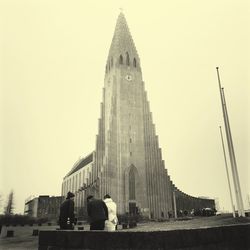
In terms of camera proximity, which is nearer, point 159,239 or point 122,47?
point 159,239

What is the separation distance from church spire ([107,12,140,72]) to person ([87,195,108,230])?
212 feet

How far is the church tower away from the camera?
191 feet

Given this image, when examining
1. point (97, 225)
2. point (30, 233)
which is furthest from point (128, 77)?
point (97, 225)

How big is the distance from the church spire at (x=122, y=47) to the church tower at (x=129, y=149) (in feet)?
0.95

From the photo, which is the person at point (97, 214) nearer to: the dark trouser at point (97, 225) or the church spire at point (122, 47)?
the dark trouser at point (97, 225)

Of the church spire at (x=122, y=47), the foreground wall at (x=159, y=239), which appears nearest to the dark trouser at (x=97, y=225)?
the foreground wall at (x=159, y=239)

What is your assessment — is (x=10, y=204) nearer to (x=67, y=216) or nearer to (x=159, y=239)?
(x=67, y=216)

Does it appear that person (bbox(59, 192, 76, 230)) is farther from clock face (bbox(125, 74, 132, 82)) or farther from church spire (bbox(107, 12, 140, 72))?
church spire (bbox(107, 12, 140, 72))

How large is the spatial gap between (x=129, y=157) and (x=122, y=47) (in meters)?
30.1

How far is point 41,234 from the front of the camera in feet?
24.9

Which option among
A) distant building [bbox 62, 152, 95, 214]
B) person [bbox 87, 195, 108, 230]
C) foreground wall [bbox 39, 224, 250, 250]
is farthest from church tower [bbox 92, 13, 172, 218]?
foreground wall [bbox 39, 224, 250, 250]

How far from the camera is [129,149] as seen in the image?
62.1 metres

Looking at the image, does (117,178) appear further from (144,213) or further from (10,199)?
(10,199)

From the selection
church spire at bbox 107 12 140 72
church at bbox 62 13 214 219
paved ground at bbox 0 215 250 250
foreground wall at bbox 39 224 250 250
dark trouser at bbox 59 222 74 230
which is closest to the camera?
foreground wall at bbox 39 224 250 250
